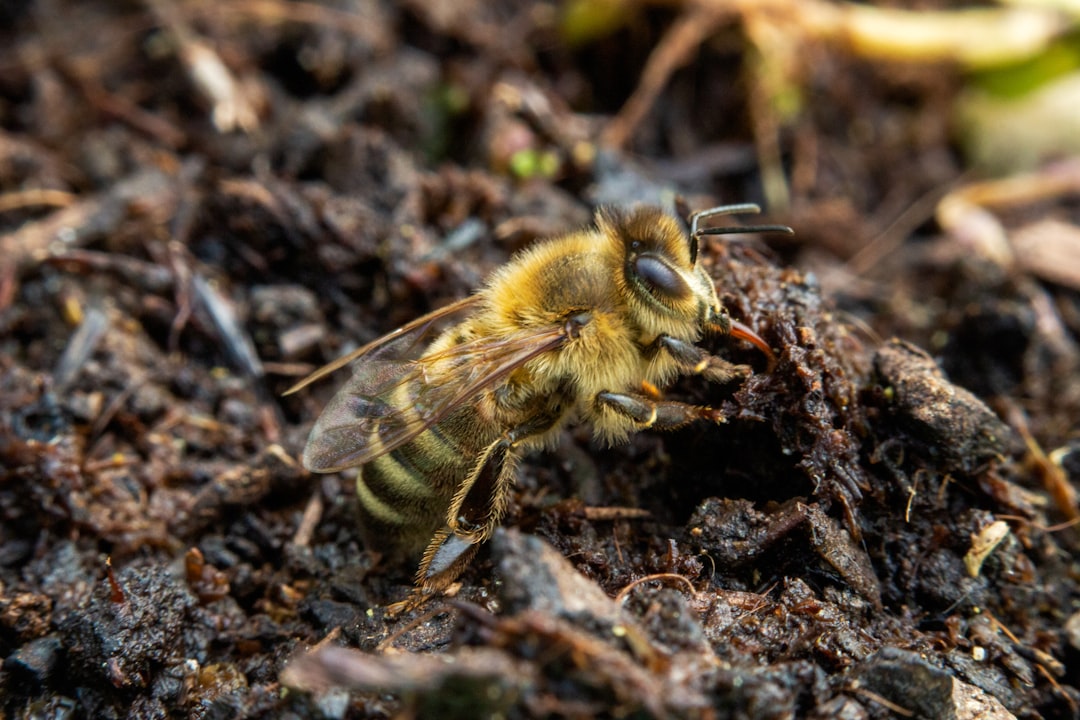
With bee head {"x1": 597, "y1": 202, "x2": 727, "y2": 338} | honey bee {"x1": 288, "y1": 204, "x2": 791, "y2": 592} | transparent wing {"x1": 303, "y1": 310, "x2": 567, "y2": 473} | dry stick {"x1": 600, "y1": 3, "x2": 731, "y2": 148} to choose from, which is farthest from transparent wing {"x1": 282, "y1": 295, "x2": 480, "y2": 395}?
dry stick {"x1": 600, "y1": 3, "x2": 731, "y2": 148}

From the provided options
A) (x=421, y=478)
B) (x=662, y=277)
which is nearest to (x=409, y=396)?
(x=421, y=478)

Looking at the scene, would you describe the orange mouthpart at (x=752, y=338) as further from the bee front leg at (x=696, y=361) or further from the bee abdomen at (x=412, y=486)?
the bee abdomen at (x=412, y=486)

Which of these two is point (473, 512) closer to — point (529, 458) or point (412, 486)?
point (412, 486)

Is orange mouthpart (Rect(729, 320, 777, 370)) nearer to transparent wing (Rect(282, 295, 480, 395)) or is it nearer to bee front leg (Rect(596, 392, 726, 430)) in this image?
bee front leg (Rect(596, 392, 726, 430))

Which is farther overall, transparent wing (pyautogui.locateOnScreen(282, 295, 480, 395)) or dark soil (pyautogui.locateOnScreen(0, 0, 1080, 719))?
transparent wing (pyautogui.locateOnScreen(282, 295, 480, 395))

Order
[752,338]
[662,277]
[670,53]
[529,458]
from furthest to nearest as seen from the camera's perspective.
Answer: [670,53] < [529,458] < [752,338] < [662,277]

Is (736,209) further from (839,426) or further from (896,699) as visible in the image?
A: (896,699)

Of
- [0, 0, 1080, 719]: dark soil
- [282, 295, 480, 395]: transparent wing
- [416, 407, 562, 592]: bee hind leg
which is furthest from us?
[282, 295, 480, 395]: transparent wing
